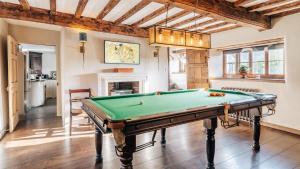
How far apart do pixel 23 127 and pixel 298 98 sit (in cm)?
597

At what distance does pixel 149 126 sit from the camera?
171 cm

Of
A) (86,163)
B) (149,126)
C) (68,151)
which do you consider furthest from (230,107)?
(68,151)

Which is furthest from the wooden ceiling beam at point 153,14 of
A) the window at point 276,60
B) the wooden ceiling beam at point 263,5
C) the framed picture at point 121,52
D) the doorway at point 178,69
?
the doorway at point 178,69

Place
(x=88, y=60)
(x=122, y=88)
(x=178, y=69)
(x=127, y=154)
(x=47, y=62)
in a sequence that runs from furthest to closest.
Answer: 1. (x=178, y=69)
2. (x=47, y=62)
3. (x=122, y=88)
4. (x=88, y=60)
5. (x=127, y=154)

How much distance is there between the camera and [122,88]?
5551 mm

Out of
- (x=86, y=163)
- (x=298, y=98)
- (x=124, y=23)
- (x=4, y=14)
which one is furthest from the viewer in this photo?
(x=124, y=23)

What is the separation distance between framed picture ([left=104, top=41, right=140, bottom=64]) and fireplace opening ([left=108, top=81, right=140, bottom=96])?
683 mm

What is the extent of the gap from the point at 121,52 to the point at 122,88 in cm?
110

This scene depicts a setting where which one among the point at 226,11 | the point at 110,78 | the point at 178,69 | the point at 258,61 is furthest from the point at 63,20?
the point at 178,69

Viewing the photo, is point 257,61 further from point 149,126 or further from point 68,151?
point 68,151

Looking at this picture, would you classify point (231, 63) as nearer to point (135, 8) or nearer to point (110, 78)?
point (135, 8)

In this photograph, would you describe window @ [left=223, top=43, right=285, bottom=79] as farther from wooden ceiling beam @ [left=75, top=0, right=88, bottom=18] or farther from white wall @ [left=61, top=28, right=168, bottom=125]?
wooden ceiling beam @ [left=75, top=0, right=88, bottom=18]

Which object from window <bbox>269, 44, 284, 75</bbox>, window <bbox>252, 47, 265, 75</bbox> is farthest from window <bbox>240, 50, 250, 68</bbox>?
window <bbox>269, 44, 284, 75</bbox>

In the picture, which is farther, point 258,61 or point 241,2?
point 258,61
